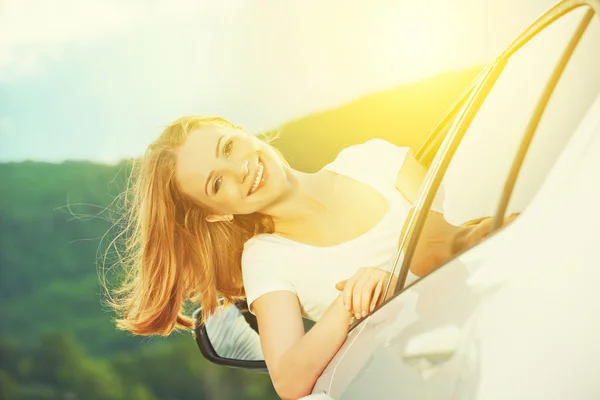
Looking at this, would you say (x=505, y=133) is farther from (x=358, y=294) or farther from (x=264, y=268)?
(x=264, y=268)

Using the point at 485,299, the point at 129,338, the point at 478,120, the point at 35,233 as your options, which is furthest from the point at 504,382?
the point at 35,233

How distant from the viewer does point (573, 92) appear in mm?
449

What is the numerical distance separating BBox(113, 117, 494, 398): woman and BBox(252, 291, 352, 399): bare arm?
0.06 m

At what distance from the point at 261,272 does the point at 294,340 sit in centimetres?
28

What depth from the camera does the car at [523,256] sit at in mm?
377

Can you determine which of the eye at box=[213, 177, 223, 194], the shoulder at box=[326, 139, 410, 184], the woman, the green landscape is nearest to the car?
the woman

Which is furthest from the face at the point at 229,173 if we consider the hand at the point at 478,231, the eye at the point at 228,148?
the hand at the point at 478,231

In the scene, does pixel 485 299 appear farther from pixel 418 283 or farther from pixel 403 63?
pixel 403 63

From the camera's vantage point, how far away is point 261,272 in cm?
161

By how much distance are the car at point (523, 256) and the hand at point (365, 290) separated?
26 cm

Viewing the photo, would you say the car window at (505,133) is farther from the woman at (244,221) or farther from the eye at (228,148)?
the eye at (228,148)

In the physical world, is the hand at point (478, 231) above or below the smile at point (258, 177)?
above

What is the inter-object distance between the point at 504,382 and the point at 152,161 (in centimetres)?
168

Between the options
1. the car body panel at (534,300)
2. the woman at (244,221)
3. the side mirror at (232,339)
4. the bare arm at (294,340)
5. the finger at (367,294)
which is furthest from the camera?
the woman at (244,221)
